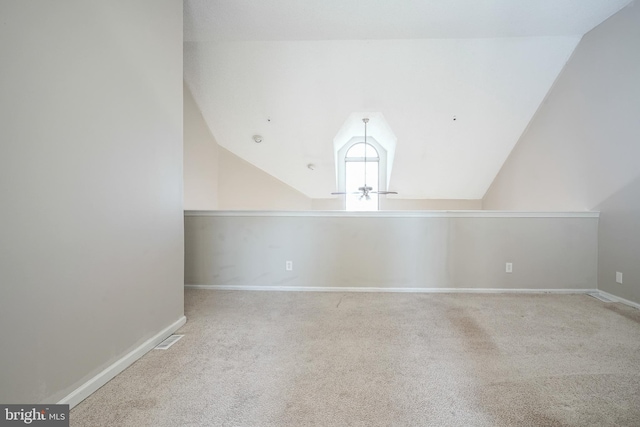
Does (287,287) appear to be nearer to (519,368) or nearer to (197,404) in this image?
(197,404)

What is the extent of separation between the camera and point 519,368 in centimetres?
191

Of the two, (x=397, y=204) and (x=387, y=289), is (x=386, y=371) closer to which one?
(x=387, y=289)

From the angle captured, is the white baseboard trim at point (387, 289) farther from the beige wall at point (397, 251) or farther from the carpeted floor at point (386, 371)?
the carpeted floor at point (386, 371)

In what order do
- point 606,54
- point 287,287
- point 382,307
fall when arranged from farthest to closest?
point 287,287 < point 606,54 < point 382,307

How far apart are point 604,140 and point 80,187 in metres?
4.77

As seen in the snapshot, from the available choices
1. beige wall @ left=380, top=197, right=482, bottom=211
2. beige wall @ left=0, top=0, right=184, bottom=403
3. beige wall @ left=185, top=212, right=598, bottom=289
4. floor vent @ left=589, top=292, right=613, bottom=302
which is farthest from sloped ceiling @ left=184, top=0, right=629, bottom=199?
floor vent @ left=589, top=292, right=613, bottom=302

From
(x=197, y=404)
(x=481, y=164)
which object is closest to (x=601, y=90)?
(x=481, y=164)

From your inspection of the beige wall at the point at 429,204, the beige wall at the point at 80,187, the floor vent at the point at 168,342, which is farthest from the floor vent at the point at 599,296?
the beige wall at the point at 80,187

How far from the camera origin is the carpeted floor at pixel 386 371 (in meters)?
1.49

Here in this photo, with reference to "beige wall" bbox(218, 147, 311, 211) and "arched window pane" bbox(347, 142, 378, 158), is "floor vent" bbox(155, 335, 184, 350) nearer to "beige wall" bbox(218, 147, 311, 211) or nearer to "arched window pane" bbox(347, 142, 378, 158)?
"beige wall" bbox(218, 147, 311, 211)

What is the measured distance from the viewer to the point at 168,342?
7.51 ft

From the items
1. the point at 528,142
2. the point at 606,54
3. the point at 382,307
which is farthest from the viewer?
the point at 528,142

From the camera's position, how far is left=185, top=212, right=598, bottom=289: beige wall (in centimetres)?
362

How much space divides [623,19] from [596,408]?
3.80 metres
